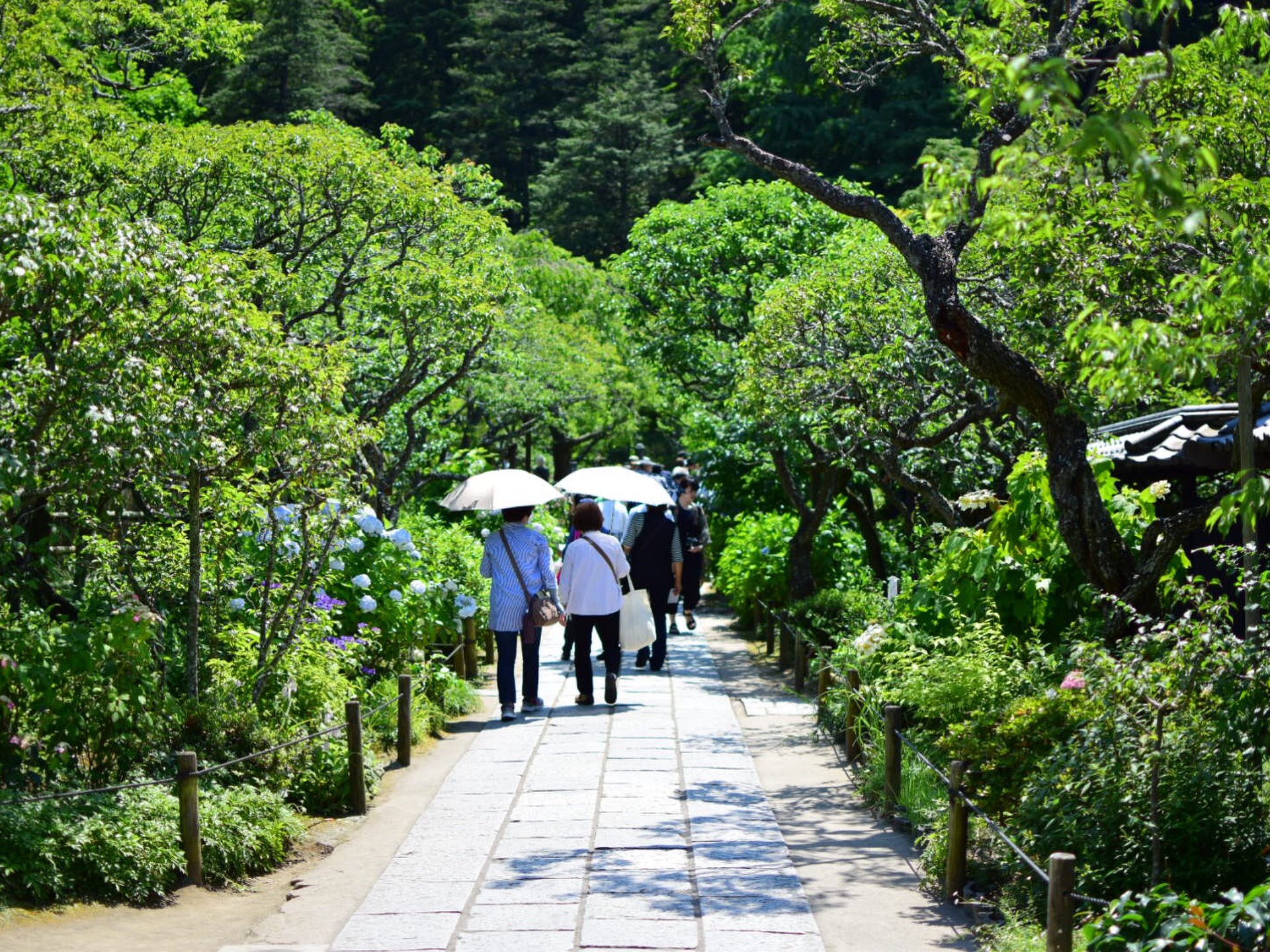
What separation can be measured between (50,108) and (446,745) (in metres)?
6.75

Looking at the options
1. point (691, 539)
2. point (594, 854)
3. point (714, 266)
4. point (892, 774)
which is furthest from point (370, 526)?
point (714, 266)

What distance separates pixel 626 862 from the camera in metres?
7.09

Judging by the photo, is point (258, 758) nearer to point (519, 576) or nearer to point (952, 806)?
point (519, 576)

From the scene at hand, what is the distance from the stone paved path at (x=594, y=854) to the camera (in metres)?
5.97

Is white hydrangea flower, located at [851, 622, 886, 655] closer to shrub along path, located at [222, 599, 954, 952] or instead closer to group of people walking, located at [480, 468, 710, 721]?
shrub along path, located at [222, 599, 954, 952]

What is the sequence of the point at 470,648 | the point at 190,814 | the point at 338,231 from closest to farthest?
the point at 190,814, the point at 470,648, the point at 338,231

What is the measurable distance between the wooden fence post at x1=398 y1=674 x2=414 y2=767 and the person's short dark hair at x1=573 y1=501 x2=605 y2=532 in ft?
8.95

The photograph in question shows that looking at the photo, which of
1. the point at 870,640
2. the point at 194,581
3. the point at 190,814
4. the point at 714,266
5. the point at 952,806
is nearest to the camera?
the point at 952,806

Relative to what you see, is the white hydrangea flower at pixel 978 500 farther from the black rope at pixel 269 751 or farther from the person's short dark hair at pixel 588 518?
the black rope at pixel 269 751

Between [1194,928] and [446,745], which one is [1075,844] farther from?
[446,745]

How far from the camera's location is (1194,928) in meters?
4.16

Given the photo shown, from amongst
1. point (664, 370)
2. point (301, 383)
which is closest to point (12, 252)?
point (301, 383)

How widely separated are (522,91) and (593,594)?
34834 millimetres

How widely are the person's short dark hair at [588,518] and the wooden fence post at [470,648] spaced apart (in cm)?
191
